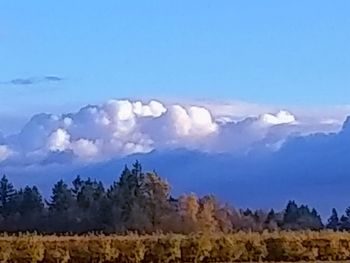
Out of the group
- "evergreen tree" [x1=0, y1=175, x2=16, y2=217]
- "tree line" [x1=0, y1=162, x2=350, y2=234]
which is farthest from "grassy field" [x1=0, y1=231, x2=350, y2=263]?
"evergreen tree" [x1=0, y1=175, x2=16, y2=217]

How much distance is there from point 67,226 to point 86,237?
30.6 meters

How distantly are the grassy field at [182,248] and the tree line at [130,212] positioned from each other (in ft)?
40.5

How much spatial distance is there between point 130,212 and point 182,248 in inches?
1282

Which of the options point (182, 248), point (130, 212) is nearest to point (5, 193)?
point (130, 212)

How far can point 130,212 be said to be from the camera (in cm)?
8131

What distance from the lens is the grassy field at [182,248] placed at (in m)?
47.2

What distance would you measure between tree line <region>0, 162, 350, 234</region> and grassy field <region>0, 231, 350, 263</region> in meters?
12.3

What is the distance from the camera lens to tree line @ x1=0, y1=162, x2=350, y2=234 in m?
73.4

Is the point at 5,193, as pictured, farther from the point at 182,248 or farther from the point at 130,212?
the point at 182,248

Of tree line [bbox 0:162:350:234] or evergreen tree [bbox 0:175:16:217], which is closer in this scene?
tree line [bbox 0:162:350:234]

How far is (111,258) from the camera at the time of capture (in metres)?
47.3

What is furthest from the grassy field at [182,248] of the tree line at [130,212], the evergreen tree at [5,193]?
the evergreen tree at [5,193]

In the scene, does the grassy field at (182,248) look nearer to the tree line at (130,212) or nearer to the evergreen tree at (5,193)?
the tree line at (130,212)

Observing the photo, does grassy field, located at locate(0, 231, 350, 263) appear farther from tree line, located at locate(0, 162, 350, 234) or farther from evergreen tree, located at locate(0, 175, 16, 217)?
evergreen tree, located at locate(0, 175, 16, 217)
